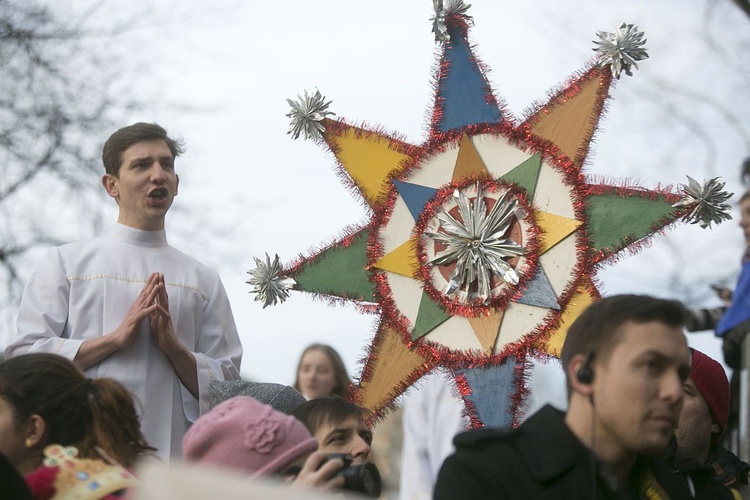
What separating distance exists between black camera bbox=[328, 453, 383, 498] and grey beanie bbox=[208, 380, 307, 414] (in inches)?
52.0

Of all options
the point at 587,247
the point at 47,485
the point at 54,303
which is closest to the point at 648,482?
the point at 47,485

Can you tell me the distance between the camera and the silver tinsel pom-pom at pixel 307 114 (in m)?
5.43

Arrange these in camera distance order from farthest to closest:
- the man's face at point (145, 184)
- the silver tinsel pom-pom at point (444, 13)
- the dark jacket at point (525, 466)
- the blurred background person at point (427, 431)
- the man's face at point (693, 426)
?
the silver tinsel pom-pom at point (444, 13) < the blurred background person at point (427, 431) < the man's face at point (145, 184) < the man's face at point (693, 426) < the dark jacket at point (525, 466)

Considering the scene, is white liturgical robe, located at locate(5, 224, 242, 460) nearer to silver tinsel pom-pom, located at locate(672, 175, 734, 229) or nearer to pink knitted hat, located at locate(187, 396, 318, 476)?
pink knitted hat, located at locate(187, 396, 318, 476)

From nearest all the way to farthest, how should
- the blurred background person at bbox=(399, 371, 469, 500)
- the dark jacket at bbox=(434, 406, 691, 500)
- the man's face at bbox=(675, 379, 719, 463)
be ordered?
the dark jacket at bbox=(434, 406, 691, 500) → the man's face at bbox=(675, 379, 719, 463) → the blurred background person at bbox=(399, 371, 469, 500)

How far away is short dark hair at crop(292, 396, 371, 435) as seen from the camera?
14.1ft

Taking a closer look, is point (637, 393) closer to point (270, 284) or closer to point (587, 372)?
point (587, 372)

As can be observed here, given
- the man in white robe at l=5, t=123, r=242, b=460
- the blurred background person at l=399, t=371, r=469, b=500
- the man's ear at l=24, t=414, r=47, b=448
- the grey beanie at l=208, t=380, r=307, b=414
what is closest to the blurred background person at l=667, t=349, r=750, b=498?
the blurred background person at l=399, t=371, r=469, b=500

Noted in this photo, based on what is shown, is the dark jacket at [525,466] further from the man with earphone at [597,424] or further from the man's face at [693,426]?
the man's face at [693,426]

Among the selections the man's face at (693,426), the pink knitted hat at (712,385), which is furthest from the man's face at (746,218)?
the man's face at (693,426)

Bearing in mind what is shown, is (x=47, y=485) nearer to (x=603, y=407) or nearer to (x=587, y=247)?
(x=603, y=407)

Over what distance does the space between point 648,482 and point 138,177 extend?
95.2 inches

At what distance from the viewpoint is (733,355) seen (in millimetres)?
5172

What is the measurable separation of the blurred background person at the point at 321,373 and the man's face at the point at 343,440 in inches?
63.4
